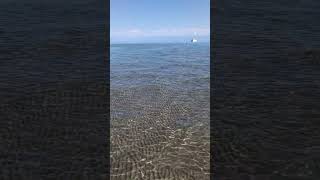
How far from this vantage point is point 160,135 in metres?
17.2

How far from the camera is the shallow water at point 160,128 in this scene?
45.1 ft

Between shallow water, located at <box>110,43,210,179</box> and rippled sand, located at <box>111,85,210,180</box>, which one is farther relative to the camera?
shallow water, located at <box>110,43,210,179</box>

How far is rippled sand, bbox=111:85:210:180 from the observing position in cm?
1362
